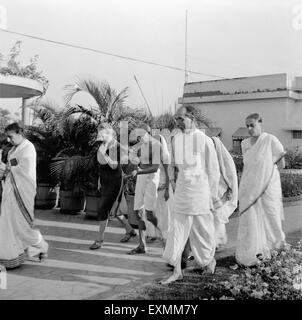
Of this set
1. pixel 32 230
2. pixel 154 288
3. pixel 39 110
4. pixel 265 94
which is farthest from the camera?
pixel 265 94

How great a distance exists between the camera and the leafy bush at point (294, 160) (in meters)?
21.7

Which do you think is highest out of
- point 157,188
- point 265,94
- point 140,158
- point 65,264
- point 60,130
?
point 265,94

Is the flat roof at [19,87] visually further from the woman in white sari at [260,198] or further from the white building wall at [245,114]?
the white building wall at [245,114]

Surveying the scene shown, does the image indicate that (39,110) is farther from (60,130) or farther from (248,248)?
(248,248)

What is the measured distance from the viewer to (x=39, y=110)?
11.5 m

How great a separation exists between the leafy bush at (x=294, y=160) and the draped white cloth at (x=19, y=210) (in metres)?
17.1

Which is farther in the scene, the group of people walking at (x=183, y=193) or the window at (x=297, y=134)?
the window at (x=297, y=134)

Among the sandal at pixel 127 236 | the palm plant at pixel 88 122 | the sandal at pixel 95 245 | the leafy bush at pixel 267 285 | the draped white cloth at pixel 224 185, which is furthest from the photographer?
the palm plant at pixel 88 122

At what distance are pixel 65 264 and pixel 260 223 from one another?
Answer: 2613 mm

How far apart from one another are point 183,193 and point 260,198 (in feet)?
4.40

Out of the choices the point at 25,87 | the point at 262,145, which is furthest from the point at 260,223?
the point at 25,87

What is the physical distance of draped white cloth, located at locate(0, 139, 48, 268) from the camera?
5.71 metres

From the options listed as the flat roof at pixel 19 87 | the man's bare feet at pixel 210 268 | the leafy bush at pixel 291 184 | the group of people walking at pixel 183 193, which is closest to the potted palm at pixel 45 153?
the flat roof at pixel 19 87

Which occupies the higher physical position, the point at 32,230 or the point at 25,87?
the point at 25,87
